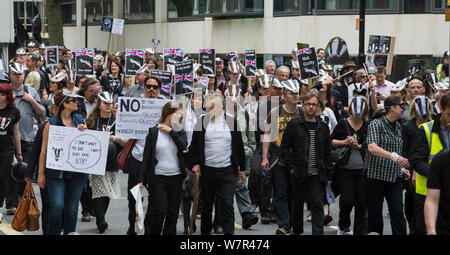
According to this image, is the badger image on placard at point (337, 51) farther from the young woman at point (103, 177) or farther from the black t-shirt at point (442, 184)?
the black t-shirt at point (442, 184)

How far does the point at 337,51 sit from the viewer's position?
69.6ft

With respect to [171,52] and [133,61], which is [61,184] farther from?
[133,61]

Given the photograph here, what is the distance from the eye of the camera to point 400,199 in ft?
29.7

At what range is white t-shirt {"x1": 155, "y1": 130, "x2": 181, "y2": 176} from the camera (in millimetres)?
8672

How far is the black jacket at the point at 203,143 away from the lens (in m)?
9.30

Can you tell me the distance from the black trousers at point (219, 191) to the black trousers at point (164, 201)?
611mm

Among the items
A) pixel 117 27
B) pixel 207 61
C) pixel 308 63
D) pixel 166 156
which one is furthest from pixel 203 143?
pixel 117 27

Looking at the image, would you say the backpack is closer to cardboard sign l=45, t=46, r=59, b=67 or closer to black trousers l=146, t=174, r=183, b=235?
black trousers l=146, t=174, r=183, b=235

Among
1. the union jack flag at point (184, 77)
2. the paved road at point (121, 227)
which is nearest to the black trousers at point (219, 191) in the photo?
the paved road at point (121, 227)

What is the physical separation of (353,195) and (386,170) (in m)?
0.79

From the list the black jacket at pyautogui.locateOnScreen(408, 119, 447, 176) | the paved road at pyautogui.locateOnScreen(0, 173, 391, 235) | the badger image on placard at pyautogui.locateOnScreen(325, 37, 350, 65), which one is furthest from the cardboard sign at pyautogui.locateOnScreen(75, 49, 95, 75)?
the black jacket at pyautogui.locateOnScreen(408, 119, 447, 176)

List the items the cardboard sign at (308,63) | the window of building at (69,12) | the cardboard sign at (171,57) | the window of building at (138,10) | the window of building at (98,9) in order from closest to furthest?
the cardboard sign at (308,63)
the cardboard sign at (171,57)
the window of building at (138,10)
the window of building at (98,9)
the window of building at (69,12)

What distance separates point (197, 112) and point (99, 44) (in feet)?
123

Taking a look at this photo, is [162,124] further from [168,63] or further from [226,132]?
[168,63]
